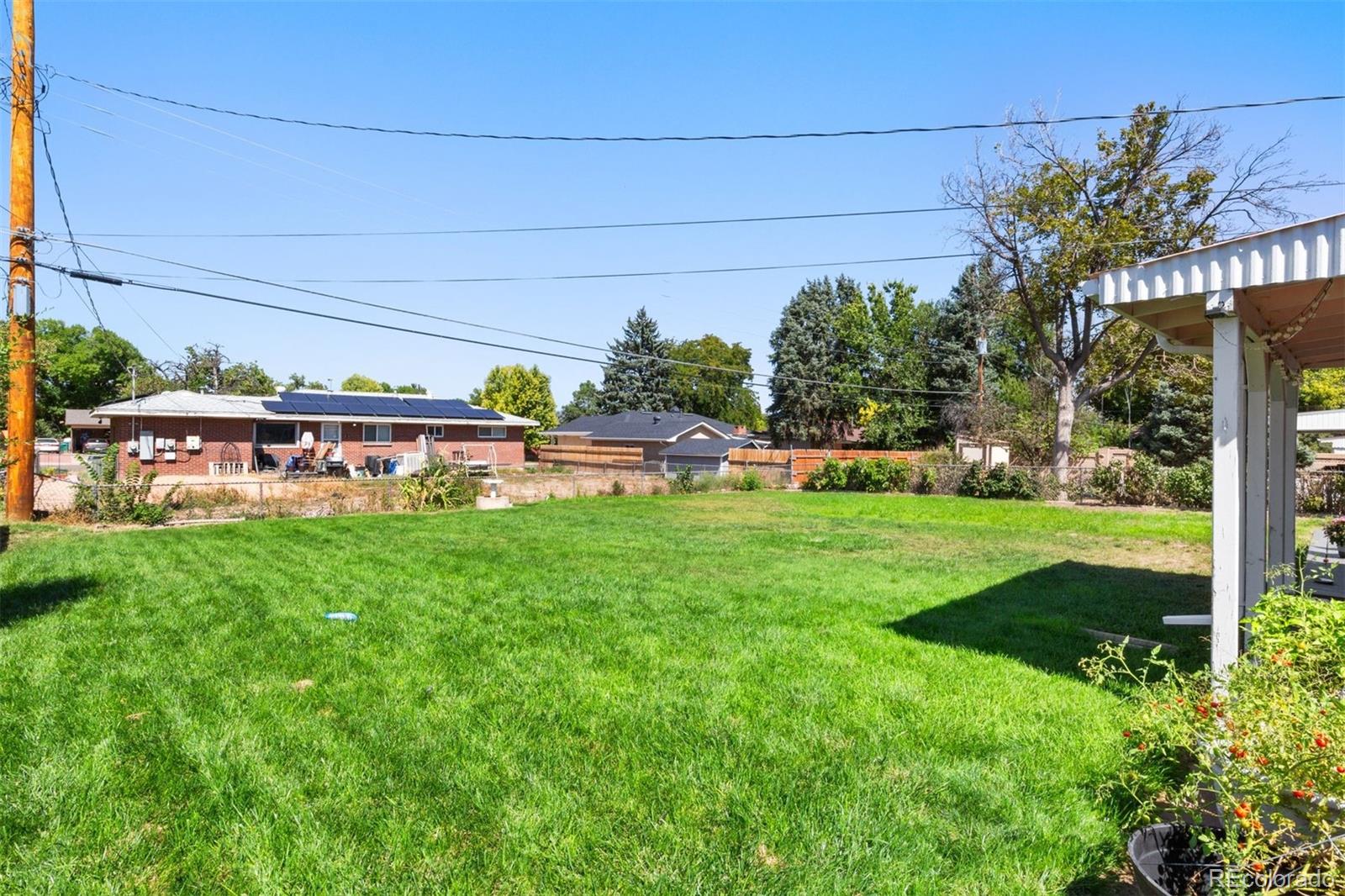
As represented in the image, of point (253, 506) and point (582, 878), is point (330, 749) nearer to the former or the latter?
point (582, 878)

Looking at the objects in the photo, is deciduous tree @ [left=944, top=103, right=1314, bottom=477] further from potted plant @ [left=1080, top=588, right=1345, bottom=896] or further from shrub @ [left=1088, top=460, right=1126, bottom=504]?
potted plant @ [left=1080, top=588, right=1345, bottom=896]

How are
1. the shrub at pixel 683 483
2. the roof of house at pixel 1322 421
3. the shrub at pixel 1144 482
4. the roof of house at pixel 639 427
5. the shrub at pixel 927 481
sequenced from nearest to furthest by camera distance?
the roof of house at pixel 1322 421 < the shrub at pixel 1144 482 < the shrub at pixel 683 483 < the shrub at pixel 927 481 < the roof of house at pixel 639 427

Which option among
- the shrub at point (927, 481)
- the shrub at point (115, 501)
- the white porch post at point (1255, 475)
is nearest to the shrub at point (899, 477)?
the shrub at point (927, 481)

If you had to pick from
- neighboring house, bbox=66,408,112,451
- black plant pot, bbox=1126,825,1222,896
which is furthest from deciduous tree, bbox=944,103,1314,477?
neighboring house, bbox=66,408,112,451

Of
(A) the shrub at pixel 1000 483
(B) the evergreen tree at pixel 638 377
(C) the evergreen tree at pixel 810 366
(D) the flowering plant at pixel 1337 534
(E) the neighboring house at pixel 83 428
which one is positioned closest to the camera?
(D) the flowering plant at pixel 1337 534

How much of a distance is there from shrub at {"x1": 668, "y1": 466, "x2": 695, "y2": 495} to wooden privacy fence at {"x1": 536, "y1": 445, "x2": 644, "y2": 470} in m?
7.15

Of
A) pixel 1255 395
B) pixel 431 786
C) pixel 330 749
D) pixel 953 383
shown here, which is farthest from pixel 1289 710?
pixel 953 383

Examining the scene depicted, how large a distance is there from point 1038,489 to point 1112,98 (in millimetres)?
11172

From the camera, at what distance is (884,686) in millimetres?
4688

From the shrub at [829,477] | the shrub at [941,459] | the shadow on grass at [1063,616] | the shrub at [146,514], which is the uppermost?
the shrub at [941,459]

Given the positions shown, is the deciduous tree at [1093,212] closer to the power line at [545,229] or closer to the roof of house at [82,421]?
the power line at [545,229]

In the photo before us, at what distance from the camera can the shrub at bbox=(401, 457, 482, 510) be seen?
1720 centimetres

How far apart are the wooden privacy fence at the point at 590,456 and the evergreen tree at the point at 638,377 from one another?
11.6 meters

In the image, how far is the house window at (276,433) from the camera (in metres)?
27.9
